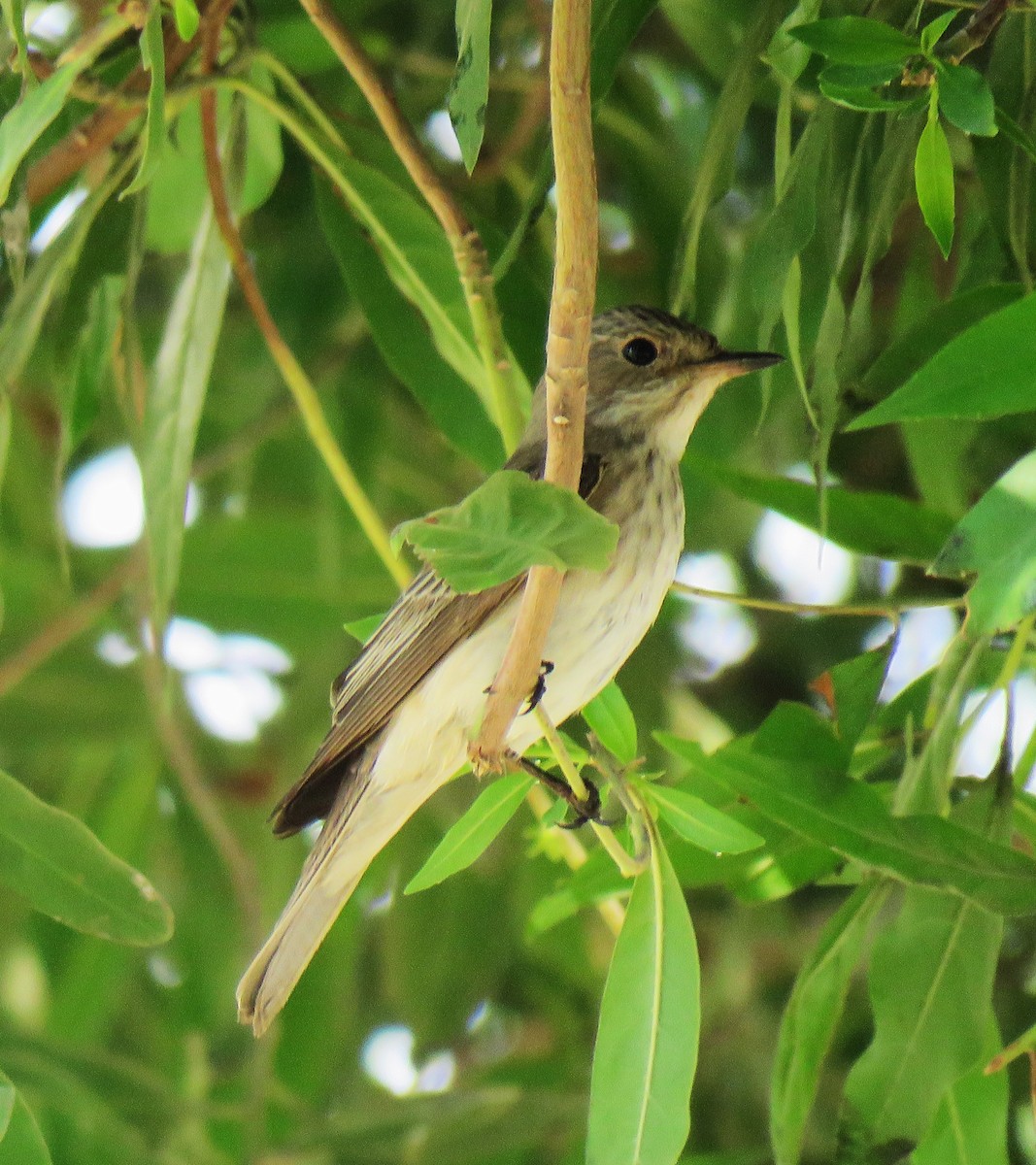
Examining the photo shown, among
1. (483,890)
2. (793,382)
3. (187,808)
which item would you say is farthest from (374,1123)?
(793,382)

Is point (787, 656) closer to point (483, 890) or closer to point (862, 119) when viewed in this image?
point (483, 890)

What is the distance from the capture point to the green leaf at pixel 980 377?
174 centimetres

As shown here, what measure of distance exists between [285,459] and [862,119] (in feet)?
7.76

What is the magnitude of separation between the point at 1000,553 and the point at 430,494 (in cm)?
273

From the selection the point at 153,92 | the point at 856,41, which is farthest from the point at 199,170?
the point at 856,41

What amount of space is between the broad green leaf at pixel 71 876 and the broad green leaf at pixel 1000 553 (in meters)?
1.18

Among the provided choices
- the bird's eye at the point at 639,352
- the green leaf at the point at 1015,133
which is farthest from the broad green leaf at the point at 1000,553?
the bird's eye at the point at 639,352

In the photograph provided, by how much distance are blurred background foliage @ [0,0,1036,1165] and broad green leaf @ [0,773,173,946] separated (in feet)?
0.89

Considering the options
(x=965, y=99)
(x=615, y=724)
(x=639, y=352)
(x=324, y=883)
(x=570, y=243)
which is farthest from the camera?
(x=639, y=352)

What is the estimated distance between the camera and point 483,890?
4098 millimetres

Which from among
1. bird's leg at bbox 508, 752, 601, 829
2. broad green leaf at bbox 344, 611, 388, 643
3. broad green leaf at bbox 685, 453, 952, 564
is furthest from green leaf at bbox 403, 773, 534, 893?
broad green leaf at bbox 685, 453, 952, 564

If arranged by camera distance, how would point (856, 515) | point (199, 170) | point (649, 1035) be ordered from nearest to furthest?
point (649, 1035), point (856, 515), point (199, 170)

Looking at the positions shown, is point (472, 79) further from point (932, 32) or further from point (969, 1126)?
point (969, 1126)

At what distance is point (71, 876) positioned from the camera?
2.21 metres
